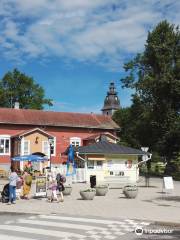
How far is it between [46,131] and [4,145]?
15.7 feet

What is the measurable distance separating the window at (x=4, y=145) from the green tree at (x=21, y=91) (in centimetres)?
2635

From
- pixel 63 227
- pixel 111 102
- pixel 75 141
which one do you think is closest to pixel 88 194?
pixel 63 227

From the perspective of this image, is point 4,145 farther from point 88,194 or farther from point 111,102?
point 111,102

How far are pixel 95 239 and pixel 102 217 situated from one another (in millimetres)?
4513

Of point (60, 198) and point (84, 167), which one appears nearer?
point (60, 198)

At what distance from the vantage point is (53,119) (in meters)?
55.0

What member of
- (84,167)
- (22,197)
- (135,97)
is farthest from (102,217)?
(135,97)

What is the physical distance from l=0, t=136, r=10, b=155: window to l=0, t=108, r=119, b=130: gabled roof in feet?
5.91

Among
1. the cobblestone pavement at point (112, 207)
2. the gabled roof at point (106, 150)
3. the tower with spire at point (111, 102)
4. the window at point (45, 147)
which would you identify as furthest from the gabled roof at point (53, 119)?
the tower with spire at point (111, 102)

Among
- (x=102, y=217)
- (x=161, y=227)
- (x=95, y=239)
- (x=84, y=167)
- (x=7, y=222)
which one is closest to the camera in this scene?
(x=95, y=239)

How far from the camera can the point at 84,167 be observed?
3894 centimetres

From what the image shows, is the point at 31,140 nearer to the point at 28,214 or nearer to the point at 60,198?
the point at 60,198

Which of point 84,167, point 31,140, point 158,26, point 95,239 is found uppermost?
point 158,26

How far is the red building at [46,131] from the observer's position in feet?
167
